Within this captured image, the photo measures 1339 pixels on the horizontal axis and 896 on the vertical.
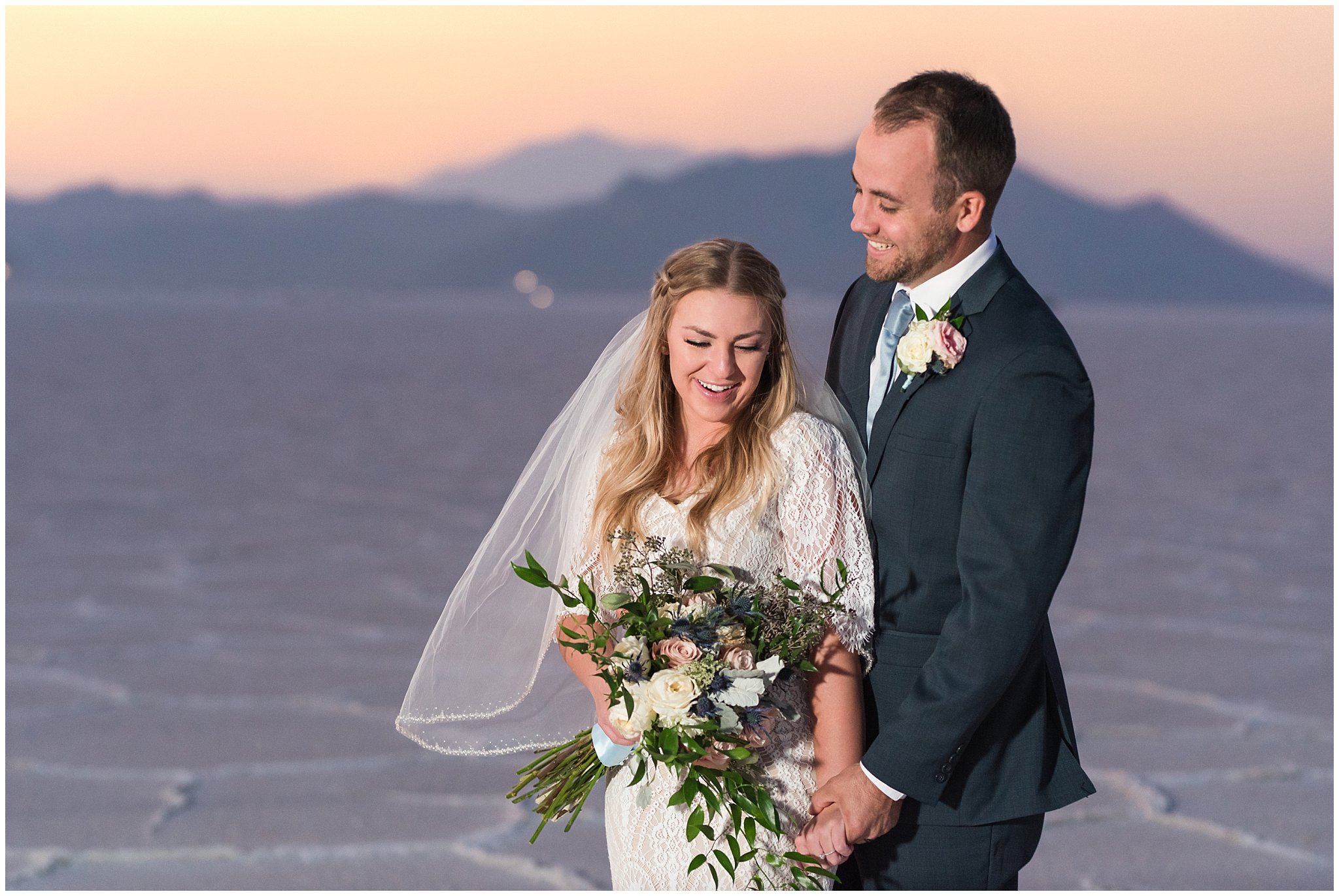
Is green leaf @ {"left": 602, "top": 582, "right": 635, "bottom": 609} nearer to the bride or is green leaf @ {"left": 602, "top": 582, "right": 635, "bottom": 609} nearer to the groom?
the bride

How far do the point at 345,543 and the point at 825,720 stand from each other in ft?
32.5

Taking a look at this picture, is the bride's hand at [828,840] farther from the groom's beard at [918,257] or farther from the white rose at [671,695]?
the groom's beard at [918,257]

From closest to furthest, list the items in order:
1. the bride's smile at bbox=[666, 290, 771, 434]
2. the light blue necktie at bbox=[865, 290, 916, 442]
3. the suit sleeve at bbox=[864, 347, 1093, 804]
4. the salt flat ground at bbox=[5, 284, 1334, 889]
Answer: the suit sleeve at bbox=[864, 347, 1093, 804], the bride's smile at bbox=[666, 290, 771, 434], the light blue necktie at bbox=[865, 290, 916, 442], the salt flat ground at bbox=[5, 284, 1334, 889]

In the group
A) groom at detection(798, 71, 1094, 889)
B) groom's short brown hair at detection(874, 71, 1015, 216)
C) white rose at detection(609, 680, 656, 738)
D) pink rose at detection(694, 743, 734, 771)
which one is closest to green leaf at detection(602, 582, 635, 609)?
white rose at detection(609, 680, 656, 738)

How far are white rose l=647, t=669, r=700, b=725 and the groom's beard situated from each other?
963 millimetres

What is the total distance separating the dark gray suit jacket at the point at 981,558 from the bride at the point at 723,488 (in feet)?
0.33

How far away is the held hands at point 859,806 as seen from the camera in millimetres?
3010

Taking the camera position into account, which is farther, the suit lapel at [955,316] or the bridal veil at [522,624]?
the bridal veil at [522,624]

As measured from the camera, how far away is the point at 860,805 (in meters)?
3.01

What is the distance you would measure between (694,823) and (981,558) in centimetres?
79

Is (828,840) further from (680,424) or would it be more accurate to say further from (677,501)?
(680,424)

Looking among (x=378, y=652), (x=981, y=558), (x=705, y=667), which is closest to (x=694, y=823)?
(x=705, y=667)

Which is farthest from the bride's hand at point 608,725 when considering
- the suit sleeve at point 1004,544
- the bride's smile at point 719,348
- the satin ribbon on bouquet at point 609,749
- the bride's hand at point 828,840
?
the bride's smile at point 719,348

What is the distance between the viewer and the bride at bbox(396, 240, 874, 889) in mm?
3055
